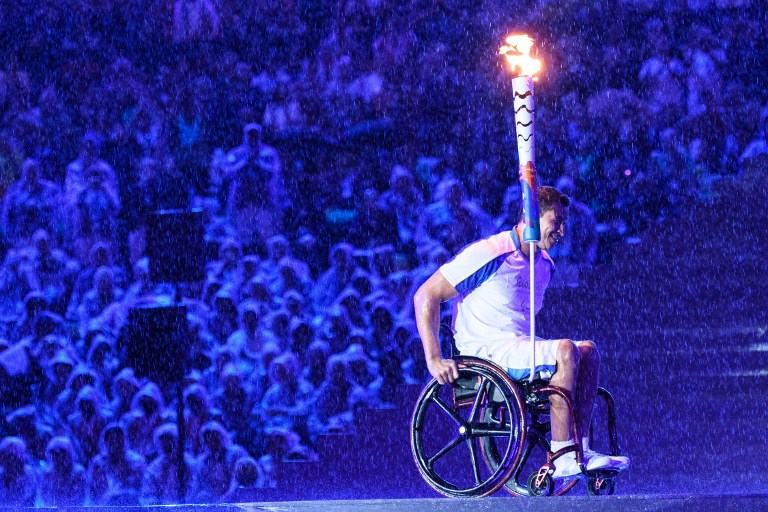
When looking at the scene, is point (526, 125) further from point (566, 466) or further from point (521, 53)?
point (566, 466)

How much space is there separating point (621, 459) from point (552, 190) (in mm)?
800

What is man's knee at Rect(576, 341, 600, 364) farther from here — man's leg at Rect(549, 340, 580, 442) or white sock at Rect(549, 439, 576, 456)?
white sock at Rect(549, 439, 576, 456)

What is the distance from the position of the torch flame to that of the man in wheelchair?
1.19 ft

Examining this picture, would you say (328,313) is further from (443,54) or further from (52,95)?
(52,95)

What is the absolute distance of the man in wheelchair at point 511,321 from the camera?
289 cm

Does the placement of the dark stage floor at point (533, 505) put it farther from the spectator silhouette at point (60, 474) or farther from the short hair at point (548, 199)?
the spectator silhouette at point (60, 474)

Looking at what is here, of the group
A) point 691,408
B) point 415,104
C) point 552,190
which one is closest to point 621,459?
point 552,190

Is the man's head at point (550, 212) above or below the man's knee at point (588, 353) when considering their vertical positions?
above

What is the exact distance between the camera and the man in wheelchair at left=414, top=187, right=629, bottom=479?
289 cm

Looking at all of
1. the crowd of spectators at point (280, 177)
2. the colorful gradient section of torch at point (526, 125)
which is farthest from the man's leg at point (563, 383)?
the crowd of spectators at point (280, 177)

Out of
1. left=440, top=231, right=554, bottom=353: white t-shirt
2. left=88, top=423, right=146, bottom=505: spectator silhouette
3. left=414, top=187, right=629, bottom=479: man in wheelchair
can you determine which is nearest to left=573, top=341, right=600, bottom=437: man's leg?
left=414, top=187, right=629, bottom=479: man in wheelchair

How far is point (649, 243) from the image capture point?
5.34 metres

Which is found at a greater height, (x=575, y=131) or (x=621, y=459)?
(x=575, y=131)

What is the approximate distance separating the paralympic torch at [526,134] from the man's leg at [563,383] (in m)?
0.09
